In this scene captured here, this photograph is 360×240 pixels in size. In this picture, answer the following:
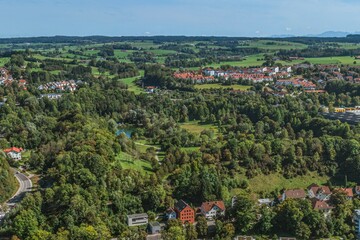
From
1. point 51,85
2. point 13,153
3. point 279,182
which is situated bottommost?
point 279,182

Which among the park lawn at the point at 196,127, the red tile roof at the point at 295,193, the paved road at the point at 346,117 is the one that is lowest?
the red tile roof at the point at 295,193

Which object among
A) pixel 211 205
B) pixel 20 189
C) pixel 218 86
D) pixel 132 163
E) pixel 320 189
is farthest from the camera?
pixel 218 86

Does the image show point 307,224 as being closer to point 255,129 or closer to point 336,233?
point 336,233

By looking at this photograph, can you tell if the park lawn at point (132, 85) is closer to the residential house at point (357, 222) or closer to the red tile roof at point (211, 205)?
the red tile roof at point (211, 205)

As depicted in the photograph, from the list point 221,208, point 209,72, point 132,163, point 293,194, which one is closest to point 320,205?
point 293,194

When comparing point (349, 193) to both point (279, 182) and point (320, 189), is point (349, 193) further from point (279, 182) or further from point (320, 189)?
point (279, 182)

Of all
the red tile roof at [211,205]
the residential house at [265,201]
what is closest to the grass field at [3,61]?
the red tile roof at [211,205]
